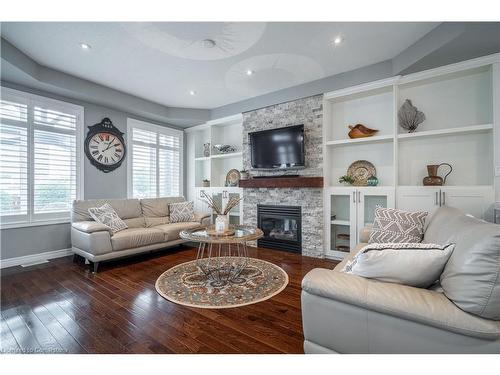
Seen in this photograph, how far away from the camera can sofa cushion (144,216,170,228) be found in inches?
165

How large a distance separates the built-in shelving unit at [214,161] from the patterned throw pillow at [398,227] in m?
2.85

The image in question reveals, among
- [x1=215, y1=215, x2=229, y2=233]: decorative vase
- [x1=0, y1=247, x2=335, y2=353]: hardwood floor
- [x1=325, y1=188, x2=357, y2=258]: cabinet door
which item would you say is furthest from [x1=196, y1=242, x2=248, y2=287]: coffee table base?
[x1=325, y1=188, x2=357, y2=258]: cabinet door

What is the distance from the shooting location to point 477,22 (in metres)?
2.16

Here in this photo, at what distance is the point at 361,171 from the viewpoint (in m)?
3.67

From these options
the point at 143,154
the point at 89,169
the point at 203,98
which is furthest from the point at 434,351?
the point at 143,154

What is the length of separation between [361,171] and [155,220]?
3762mm

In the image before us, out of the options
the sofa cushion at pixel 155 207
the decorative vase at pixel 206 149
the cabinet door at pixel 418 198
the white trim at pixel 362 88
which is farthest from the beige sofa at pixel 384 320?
the decorative vase at pixel 206 149

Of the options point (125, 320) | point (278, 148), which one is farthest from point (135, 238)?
point (278, 148)

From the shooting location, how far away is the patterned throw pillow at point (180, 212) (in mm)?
4387

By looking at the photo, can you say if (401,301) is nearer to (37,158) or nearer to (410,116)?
(410,116)

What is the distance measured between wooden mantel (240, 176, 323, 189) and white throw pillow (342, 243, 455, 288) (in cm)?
246

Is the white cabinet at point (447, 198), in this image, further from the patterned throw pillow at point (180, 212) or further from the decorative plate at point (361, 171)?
the patterned throw pillow at point (180, 212)

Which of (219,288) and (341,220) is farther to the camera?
(341,220)

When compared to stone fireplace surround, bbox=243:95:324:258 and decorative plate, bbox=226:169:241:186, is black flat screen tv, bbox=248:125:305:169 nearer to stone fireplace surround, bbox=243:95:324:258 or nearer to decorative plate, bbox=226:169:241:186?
stone fireplace surround, bbox=243:95:324:258
